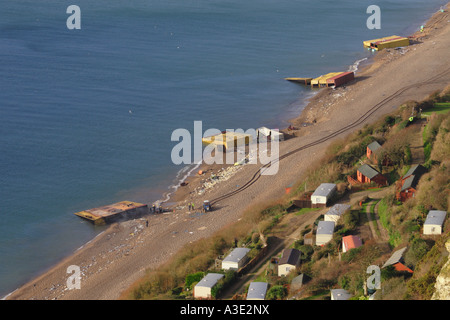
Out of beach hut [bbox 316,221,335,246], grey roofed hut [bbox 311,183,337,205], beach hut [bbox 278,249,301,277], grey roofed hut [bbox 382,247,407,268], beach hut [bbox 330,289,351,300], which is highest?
grey roofed hut [bbox 311,183,337,205]

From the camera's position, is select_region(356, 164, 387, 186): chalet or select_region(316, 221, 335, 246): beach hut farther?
select_region(356, 164, 387, 186): chalet

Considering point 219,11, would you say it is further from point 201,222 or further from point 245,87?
point 201,222

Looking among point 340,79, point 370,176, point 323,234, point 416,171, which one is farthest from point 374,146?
point 340,79

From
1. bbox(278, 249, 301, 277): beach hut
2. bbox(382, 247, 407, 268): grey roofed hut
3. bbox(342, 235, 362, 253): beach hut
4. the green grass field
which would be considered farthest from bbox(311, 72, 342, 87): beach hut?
bbox(382, 247, 407, 268): grey roofed hut

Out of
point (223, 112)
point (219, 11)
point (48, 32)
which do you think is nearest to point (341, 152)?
point (223, 112)

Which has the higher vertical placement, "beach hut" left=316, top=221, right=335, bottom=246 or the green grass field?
the green grass field

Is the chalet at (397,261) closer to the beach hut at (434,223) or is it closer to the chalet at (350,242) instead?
the beach hut at (434,223)

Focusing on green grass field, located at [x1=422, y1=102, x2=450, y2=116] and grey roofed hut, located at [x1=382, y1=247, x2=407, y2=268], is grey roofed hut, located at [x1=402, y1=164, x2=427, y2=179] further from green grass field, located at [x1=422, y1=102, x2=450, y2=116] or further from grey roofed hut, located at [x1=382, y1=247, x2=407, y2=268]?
green grass field, located at [x1=422, y1=102, x2=450, y2=116]
